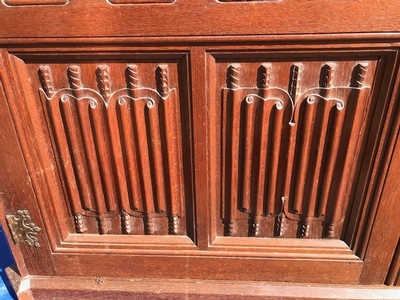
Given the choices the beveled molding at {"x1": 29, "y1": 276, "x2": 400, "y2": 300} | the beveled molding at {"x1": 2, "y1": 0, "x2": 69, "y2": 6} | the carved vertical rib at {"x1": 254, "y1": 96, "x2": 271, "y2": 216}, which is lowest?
the beveled molding at {"x1": 29, "y1": 276, "x2": 400, "y2": 300}

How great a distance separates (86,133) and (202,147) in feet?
0.84

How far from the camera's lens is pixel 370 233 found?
1.02 metres

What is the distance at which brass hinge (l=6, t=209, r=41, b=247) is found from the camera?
105cm

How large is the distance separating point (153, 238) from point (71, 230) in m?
0.21

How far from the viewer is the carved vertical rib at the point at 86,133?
88 centimetres

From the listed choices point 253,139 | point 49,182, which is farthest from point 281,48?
point 49,182

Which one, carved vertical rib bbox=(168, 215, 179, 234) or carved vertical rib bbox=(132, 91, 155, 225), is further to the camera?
carved vertical rib bbox=(168, 215, 179, 234)

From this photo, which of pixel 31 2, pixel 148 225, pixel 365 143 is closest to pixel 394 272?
pixel 365 143

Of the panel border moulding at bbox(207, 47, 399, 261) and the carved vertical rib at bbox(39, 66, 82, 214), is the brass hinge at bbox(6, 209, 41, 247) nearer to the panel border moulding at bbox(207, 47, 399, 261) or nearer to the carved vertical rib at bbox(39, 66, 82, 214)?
the carved vertical rib at bbox(39, 66, 82, 214)

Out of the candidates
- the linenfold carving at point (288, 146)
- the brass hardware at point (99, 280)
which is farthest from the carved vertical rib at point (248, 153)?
the brass hardware at point (99, 280)

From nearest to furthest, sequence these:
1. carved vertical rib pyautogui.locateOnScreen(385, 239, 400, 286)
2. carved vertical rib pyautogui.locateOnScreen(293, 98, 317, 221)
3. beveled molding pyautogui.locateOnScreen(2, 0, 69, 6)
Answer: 1. beveled molding pyautogui.locateOnScreen(2, 0, 69, 6)
2. carved vertical rib pyautogui.locateOnScreen(293, 98, 317, 221)
3. carved vertical rib pyautogui.locateOnScreen(385, 239, 400, 286)

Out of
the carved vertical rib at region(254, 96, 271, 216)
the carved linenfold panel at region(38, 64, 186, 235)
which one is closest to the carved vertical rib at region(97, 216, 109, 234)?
the carved linenfold panel at region(38, 64, 186, 235)

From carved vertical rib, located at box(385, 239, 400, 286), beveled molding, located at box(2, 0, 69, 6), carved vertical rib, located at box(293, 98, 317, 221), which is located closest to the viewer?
beveled molding, located at box(2, 0, 69, 6)

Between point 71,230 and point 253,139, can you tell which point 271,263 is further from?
point 71,230
